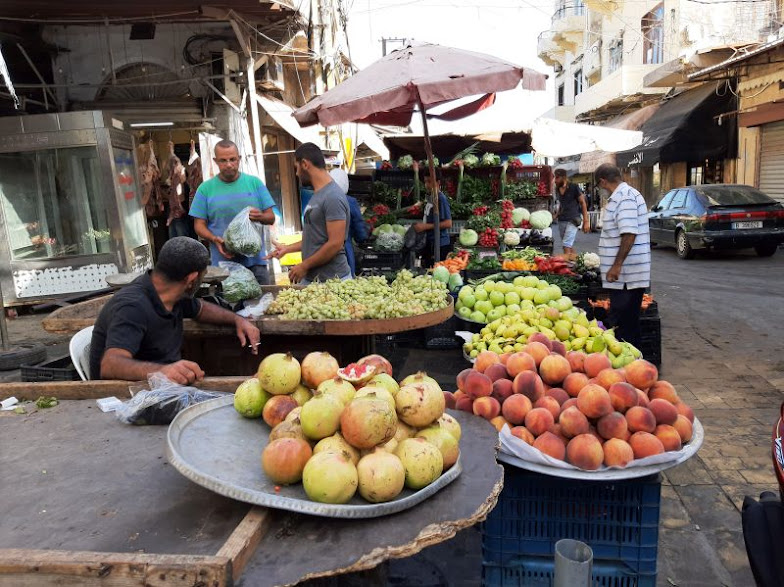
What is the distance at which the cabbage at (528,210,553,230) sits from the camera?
891 cm

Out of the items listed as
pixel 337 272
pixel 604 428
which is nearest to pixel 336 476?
pixel 604 428

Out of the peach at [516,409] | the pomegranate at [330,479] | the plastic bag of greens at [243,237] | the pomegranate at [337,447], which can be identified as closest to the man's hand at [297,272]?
the plastic bag of greens at [243,237]

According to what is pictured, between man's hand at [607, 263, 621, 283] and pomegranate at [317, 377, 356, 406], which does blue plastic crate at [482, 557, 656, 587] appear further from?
man's hand at [607, 263, 621, 283]

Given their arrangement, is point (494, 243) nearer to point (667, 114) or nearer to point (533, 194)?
point (533, 194)

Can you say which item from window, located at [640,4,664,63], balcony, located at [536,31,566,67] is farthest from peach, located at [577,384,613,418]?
balcony, located at [536,31,566,67]

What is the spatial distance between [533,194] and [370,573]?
861cm

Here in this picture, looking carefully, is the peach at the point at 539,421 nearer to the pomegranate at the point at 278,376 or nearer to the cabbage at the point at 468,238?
the pomegranate at the point at 278,376

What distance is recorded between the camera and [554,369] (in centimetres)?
275

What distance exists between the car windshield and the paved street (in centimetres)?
232

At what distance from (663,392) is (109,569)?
2.32 meters

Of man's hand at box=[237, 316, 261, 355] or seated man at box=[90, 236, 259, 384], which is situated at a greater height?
seated man at box=[90, 236, 259, 384]

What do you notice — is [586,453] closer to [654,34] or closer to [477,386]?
[477,386]

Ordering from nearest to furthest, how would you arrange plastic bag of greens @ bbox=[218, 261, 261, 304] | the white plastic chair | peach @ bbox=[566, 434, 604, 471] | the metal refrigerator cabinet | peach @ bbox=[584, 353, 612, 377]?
peach @ bbox=[566, 434, 604, 471] < peach @ bbox=[584, 353, 612, 377] < the white plastic chair < plastic bag of greens @ bbox=[218, 261, 261, 304] < the metal refrigerator cabinet

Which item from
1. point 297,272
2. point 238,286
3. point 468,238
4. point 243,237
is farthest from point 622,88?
point 238,286
